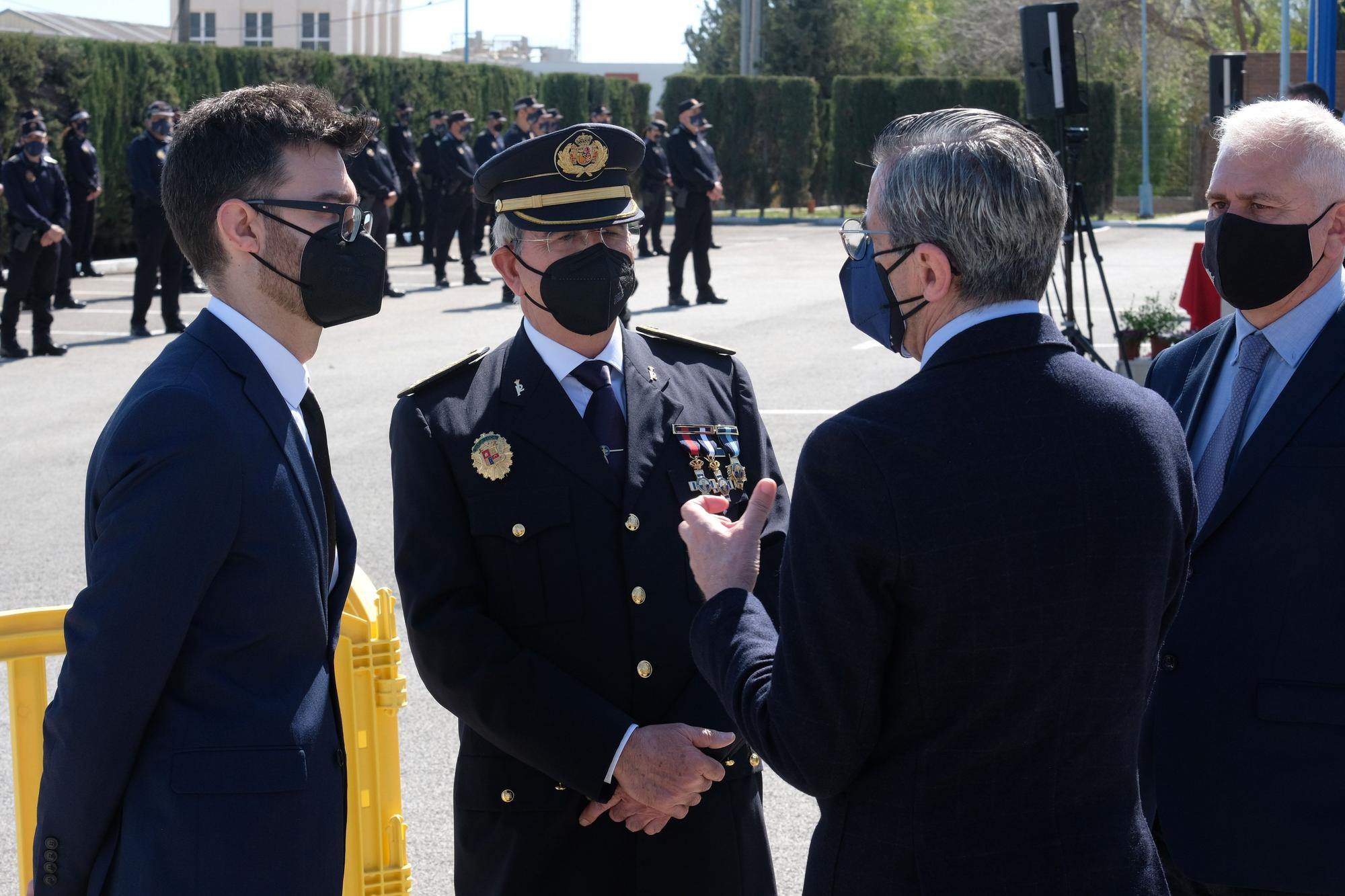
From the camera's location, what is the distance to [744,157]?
33.7 metres

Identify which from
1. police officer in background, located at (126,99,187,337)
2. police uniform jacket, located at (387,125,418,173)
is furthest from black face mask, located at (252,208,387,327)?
police uniform jacket, located at (387,125,418,173)

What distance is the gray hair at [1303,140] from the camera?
8.67ft

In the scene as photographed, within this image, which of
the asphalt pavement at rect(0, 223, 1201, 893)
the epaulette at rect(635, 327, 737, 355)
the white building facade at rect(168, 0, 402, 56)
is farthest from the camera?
the white building facade at rect(168, 0, 402, 56)

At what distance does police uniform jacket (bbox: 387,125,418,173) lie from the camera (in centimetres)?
2117

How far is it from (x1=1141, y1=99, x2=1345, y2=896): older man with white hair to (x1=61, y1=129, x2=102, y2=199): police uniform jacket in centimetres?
1594

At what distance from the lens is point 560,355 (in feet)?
9.10

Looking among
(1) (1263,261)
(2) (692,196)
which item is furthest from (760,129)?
(1) (1263,261)

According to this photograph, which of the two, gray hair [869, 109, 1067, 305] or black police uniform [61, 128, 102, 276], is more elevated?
black police uniform [61, 128, 102, 276]

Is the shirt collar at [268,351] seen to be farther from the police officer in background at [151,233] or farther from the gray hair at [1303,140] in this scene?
the police officer in background at [151,233]

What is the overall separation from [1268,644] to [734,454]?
102 cm

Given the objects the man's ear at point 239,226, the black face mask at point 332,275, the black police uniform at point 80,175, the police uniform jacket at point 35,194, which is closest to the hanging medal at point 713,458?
the black face mask at point 332,275

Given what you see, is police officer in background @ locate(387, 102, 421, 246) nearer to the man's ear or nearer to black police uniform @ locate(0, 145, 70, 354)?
black police uniform @ locate(0, 145, 70, 354)

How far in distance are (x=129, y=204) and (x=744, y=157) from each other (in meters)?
16.1

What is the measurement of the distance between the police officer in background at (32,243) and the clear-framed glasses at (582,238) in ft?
35.1
